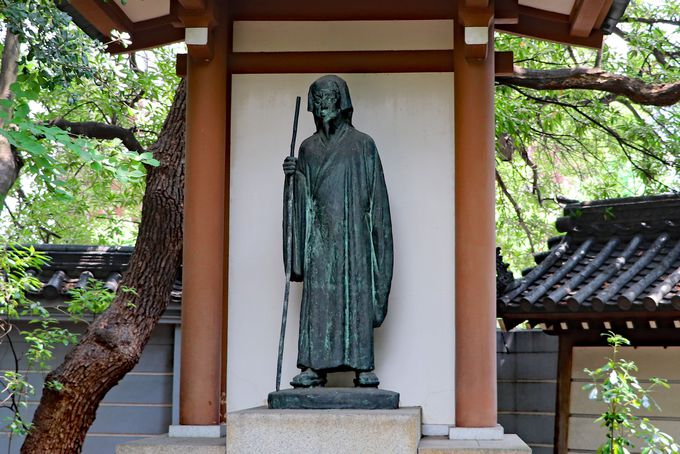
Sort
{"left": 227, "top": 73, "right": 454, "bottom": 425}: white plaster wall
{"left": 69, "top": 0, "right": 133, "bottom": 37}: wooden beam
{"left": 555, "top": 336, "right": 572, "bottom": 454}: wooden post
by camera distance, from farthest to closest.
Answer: {"left": 555, "top": 336, "right": 572, "bottom": 454}: wooden post < {"left": 69, "top": 0, "right": 133, "bottom": 37}: wooden beam < {"left": 227, "top": 73, "right": 454, "bottom": 425}: white plaster wall

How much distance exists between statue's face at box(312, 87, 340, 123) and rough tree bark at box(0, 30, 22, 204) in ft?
11.6

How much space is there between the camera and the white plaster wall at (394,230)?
6.86m

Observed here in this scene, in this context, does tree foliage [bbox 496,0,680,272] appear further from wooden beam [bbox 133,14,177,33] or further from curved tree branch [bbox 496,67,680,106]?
wooden beam [bbox 133,14,177,33]

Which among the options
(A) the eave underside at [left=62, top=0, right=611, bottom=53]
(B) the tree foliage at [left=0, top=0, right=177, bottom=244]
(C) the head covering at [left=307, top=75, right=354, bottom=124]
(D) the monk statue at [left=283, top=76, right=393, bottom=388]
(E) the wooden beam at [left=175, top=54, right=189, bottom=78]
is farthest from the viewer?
(E) the wooden beam at [left=175, top=54, right=189, bottom=78]

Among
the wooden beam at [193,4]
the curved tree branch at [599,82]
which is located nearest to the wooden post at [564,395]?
the curved tree branch at [599,82]

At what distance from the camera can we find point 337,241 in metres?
6.63

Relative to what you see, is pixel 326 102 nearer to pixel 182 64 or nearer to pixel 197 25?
pixel 197 25

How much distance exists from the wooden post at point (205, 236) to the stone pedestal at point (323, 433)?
2.94ft

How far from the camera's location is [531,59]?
11125 millimetres

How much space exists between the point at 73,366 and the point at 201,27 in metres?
3.04

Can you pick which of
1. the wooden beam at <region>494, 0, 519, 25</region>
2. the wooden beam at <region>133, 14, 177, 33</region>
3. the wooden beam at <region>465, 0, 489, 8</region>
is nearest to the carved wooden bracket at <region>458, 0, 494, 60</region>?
the wooden beam at <region>465, 0, 489, 8</region>

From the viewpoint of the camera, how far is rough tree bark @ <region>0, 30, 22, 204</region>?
9.18 metres

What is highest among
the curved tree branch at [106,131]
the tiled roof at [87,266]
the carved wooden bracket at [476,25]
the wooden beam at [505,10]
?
the wooden beam at [505,10]

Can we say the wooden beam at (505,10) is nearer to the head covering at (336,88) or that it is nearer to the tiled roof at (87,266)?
the head covering at (336,88)
